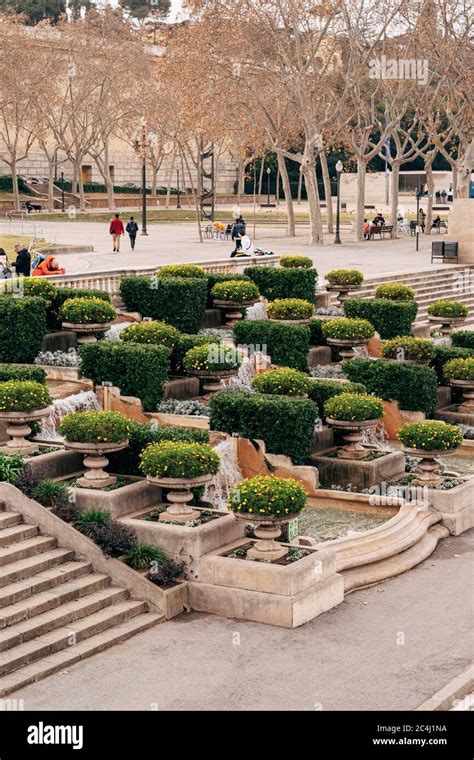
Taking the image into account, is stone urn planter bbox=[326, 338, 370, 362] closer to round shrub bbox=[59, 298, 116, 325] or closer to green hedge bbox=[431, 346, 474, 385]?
green hedge bbox=[431, 346, 474, 385]

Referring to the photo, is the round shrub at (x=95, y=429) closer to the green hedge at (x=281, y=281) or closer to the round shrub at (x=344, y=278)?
the green hedge at (x=281, y=281)

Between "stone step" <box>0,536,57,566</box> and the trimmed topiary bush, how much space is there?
1641 cm

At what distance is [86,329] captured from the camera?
27062mm

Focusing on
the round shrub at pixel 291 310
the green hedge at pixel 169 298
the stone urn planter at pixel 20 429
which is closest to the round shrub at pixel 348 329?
the round shrub at pixel 291 310

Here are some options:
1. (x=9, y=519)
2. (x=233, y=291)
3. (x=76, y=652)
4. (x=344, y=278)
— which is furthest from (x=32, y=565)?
(x=344, y=278)

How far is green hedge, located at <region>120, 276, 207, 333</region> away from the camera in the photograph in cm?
3048

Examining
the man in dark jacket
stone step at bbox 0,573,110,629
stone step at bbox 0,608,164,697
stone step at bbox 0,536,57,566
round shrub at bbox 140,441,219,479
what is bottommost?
stone step at bbox 0,608,164,697

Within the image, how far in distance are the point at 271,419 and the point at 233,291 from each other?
10.2m

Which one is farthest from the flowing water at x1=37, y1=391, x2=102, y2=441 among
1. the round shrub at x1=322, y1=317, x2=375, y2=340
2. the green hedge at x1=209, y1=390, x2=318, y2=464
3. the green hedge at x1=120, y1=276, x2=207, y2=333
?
the round shrub at x1=322, y1=317, x2=375, y2=340

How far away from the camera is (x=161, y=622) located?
16859 mm

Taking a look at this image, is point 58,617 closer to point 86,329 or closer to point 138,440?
point 138,440
